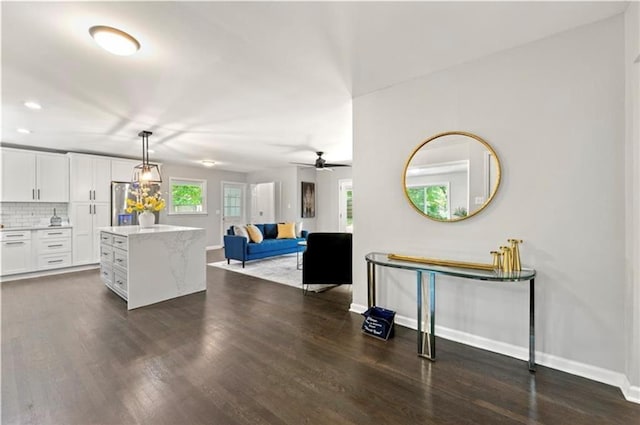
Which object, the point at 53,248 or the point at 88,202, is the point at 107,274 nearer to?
the point at 53,248

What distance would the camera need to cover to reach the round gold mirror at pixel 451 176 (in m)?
2.41

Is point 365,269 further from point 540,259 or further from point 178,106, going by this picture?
point 178,106

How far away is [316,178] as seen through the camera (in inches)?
355

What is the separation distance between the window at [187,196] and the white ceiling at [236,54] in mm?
3716

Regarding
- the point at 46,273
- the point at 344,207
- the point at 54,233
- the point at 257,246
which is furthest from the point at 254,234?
the point at 46,273

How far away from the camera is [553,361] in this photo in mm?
2119

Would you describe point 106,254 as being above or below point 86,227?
below

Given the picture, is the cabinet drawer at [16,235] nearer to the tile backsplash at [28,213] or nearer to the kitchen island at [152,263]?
Answer: the tile backsplash at [28,213]

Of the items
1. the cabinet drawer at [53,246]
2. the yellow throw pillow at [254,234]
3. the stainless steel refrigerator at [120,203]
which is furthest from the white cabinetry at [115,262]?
the yellow throw pillow at [254,234]

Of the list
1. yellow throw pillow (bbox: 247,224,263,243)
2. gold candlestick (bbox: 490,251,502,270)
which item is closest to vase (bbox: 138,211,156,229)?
yellow throw pillow (bbox: 247,224,263,243)

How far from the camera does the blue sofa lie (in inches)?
231

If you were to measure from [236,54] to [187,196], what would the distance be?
669cm

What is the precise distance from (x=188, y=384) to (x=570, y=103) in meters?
3.49

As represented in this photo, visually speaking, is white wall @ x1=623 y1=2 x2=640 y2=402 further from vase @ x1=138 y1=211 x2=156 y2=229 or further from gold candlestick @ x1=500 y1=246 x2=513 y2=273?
vase @ x1=138 y1=211 x2=156 y2=229
